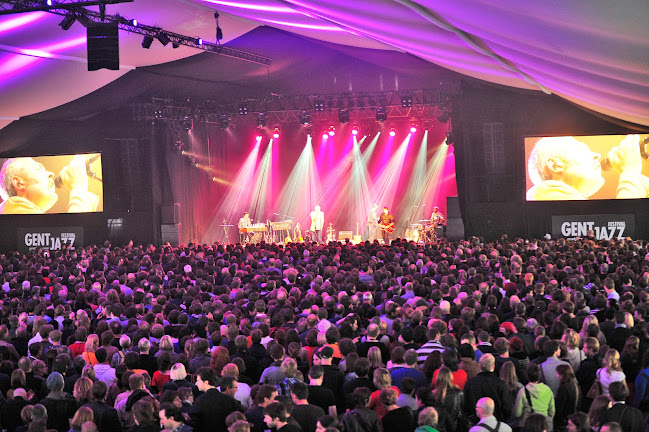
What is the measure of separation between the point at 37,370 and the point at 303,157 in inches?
855

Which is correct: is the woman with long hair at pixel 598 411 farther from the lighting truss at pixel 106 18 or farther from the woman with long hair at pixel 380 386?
the lighting truss at pixel 106 18

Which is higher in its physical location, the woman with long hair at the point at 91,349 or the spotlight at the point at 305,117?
the spotlight at the point at 305,117

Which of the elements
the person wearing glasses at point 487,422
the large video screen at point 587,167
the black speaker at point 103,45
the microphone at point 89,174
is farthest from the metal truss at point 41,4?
the large video screen at point 587,167

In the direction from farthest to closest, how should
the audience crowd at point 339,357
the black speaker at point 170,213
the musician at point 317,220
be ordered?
the musician at point 317,220 → the black speaker at point 170,213 → the audience crowd at point 339,357

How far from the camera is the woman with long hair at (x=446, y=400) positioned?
5.56 m

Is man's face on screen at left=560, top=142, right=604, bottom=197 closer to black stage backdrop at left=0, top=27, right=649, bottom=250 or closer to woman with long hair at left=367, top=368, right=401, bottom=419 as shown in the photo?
black stage backdrop at left=0, top=27, right=649, bottom=250

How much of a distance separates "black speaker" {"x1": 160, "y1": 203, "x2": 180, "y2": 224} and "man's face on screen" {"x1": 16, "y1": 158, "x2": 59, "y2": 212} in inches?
149

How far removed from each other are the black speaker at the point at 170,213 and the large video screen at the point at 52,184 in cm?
223

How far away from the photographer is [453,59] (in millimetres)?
13453

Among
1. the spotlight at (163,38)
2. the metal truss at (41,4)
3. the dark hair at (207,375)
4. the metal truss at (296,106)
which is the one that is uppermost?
the spotlight at (163,38)

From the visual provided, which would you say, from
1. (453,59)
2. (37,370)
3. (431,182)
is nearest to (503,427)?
(37,370)

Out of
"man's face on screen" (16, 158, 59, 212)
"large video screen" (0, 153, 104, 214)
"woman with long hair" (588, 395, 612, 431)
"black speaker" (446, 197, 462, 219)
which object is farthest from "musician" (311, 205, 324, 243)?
"woman with long hair" (588, 395, 612, 431)

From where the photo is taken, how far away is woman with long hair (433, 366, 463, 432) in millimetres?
5559

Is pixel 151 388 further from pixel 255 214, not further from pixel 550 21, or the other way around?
pixel 255 214
